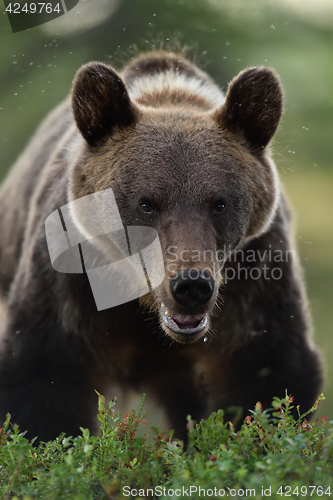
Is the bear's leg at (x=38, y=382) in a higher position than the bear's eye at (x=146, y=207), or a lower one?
lower

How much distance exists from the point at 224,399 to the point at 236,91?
2104mm

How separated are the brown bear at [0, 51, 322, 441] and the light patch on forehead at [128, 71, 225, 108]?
2cm

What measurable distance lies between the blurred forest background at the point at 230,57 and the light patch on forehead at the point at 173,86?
19.9ft

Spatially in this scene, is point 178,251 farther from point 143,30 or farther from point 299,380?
point 143,30

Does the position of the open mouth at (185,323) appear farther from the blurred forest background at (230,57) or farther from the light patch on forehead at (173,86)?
the blurred forest background at (230,57)

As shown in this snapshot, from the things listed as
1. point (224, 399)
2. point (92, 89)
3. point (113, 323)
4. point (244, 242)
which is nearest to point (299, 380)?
point (224, 399)

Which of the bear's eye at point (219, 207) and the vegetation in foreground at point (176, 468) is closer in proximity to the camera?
the vegetation in foreground at point (176, 468)

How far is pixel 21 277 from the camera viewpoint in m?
4.54

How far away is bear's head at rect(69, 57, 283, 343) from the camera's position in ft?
11.8

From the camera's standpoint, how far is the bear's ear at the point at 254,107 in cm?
414

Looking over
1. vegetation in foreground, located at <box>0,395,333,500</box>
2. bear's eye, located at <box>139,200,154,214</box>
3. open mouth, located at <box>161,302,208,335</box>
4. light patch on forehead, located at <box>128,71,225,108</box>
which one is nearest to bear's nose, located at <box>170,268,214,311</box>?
open mouth, located at <box>161,302,208,335</box>

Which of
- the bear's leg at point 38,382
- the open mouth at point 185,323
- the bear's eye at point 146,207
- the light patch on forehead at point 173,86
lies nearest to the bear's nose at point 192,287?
the open mouth at point 185,323

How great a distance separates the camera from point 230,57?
12.5m

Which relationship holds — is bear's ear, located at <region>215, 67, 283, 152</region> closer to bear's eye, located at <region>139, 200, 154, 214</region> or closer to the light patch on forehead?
the light patch on forehead
